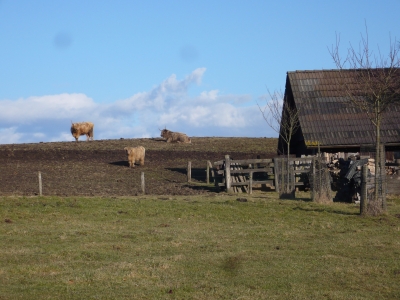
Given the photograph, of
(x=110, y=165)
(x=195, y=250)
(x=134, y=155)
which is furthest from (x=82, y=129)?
(x=195, y=250)

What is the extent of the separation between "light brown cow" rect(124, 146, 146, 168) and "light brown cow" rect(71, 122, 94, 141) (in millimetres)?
16060

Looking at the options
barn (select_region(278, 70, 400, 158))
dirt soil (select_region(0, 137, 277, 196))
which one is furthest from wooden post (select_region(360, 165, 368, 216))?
barn (select_region(278, 70, 400, 158))

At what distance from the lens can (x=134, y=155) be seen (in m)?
39.5

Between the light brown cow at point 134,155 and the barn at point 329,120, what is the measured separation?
10454 mm

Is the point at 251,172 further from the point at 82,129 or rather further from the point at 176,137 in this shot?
the point at 82,129

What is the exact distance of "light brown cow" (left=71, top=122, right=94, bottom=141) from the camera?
54.7 m

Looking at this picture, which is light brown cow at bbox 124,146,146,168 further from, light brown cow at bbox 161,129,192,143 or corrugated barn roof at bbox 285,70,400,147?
light brown cow at bbox 161,129,192,143

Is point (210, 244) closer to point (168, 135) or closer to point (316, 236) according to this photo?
point (316, 236)

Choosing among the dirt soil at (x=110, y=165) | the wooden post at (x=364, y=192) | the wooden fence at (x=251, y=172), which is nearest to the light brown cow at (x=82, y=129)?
the dirt soil at (x=110, y=165)

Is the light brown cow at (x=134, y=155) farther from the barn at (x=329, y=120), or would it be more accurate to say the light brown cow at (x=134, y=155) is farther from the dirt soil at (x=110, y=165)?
the barn at (x=329, y=120)

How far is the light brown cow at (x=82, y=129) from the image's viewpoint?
2153 inches

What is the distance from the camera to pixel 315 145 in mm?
31562

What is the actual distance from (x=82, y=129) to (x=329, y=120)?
28.3 meters

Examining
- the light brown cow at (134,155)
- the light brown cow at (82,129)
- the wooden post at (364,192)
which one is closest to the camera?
the wooden post at (364,192)
